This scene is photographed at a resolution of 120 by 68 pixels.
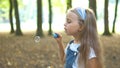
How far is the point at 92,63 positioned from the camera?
3377mm

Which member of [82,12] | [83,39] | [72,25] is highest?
[82,12]

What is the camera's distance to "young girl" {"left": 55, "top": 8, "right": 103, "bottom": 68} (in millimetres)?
3400

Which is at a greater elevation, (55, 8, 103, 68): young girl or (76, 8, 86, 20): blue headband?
(76, 8, 86, 20): blue headband

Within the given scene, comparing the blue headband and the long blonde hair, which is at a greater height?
the blue headband

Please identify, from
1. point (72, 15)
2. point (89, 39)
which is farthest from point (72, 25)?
point (89, 39)

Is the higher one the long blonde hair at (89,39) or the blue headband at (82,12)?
the blue headband at (82,12)

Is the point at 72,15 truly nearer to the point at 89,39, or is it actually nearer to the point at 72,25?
the point at 72,25

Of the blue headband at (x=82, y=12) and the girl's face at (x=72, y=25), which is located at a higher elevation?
the blue headband at (x=82, y=12)

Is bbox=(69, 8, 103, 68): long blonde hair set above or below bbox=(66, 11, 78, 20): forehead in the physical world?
below

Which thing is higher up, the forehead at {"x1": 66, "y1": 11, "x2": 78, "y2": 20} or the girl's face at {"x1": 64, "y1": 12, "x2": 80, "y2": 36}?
the forehead at {"x1": 66, "y1": 11, "x2": 78, "y2": 20}

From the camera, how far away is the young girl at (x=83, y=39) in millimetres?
3400

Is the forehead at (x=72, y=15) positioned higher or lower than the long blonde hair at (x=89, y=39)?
higher

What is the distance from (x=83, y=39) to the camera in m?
3.45

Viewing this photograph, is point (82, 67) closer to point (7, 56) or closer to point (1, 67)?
point (1, 67)
